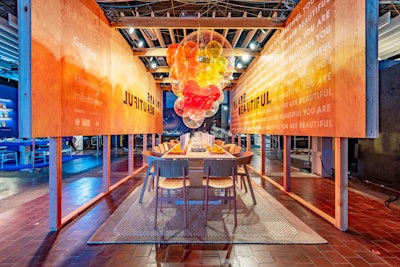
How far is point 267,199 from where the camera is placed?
14.2 ft

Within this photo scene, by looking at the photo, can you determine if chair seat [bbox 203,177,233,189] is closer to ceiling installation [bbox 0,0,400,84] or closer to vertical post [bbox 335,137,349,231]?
vertical post [bbox 335,137,349,231]

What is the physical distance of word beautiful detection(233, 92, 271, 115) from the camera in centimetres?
594

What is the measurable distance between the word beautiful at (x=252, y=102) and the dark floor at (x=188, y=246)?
7.96 feet

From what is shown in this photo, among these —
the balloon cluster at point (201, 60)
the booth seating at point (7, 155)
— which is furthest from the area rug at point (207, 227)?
the booth seating at point (7, 155)

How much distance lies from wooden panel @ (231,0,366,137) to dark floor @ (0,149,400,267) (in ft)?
4.10

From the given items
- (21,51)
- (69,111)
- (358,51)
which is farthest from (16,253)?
(358,51)

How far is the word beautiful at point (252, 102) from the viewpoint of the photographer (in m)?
5.94

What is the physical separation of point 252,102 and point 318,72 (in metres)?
3.85

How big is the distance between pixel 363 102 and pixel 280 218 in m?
1.84

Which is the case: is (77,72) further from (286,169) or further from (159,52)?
(286,169)

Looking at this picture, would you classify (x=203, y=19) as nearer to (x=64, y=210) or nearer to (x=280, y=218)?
(x=280, y=218)

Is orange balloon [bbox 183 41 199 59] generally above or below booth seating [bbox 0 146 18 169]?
above

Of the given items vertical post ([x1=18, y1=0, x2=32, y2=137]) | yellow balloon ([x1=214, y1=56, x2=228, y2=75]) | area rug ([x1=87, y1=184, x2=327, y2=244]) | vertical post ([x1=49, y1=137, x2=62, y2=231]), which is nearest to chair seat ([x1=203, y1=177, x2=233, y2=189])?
area rug ([x1=87, y1=184, x2=327, y2=244])

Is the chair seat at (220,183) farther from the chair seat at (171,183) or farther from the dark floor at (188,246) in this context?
the dark floor at (188,246)
